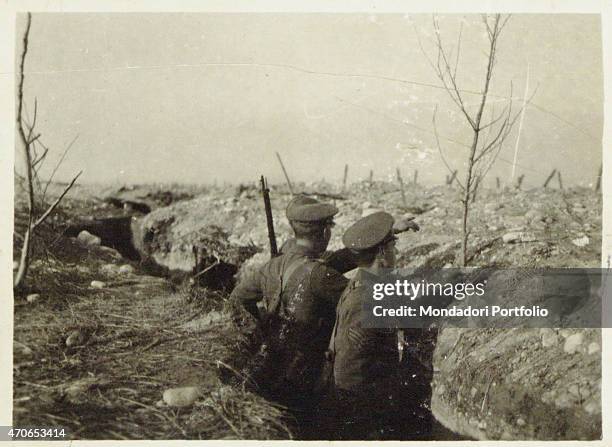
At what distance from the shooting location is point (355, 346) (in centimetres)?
300

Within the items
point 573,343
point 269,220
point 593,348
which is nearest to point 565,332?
point 573,343

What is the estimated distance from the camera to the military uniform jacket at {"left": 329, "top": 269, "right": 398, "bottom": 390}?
9.86 ft

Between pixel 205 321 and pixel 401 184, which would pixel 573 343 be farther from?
pixel 205 321

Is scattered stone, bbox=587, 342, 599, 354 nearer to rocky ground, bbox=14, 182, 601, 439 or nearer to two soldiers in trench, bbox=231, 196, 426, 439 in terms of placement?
rocky ground, bbox=14, 182, 601, 439

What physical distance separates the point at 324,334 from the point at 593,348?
67.9 inches

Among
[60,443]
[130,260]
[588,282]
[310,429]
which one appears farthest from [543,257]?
[60,443]

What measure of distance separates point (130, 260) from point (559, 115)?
3.61 metres

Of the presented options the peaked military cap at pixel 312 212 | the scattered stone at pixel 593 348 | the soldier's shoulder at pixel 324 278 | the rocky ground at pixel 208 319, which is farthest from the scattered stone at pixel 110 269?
the scattered stone at pixel 593 348

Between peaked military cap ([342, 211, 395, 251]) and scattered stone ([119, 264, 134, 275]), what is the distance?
1978mm

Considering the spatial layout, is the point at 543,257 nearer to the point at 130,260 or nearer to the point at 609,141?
the point at 609,141

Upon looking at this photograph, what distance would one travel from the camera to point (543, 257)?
3.79 m

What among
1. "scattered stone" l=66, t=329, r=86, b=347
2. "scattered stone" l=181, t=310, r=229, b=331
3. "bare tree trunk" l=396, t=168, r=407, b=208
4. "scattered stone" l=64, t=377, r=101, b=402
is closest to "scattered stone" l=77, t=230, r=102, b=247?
"scattered stone" l=66, t=329, r=86, b=347

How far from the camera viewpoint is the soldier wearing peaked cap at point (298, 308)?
326cm

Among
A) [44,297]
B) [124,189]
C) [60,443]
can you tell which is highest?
[124,189]
